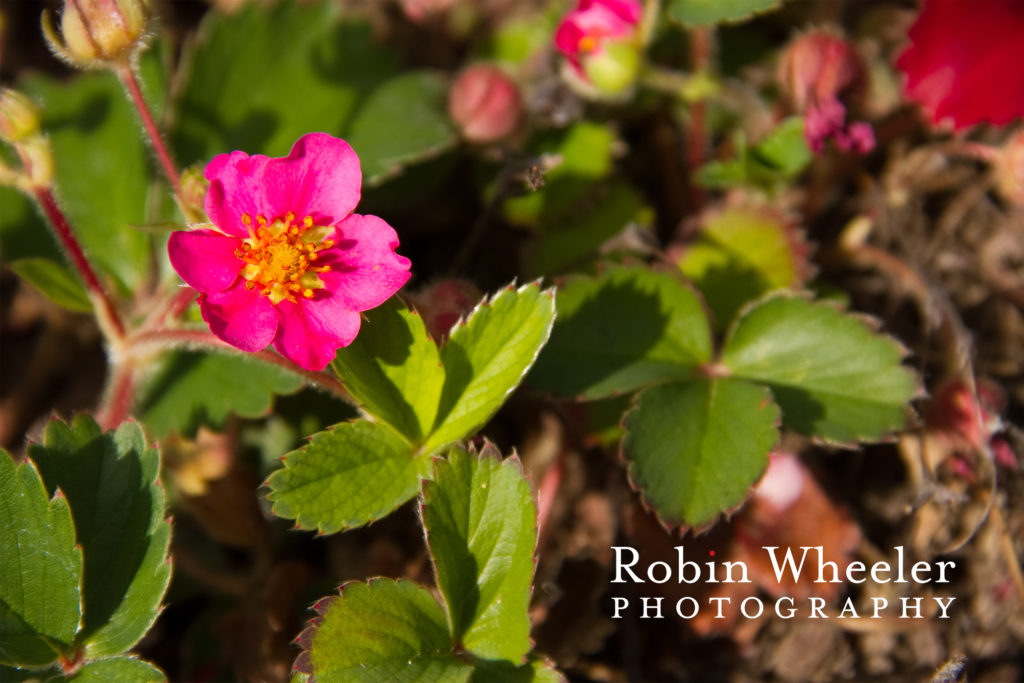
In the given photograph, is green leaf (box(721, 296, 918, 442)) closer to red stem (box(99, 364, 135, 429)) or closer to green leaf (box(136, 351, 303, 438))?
green leaf (box(136, 351, 303, 438))

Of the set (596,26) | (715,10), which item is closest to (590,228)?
(596,26)

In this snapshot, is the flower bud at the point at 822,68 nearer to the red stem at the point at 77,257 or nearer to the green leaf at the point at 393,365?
the green leaf at the point at 393,365

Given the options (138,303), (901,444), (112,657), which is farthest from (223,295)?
(901,444)

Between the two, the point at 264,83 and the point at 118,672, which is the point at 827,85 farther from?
the point at 118,672

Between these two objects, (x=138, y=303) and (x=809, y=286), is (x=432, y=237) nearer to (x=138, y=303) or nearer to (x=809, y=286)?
(x=138, y=303)

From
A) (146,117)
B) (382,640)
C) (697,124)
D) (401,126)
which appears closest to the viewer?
(382,640)
